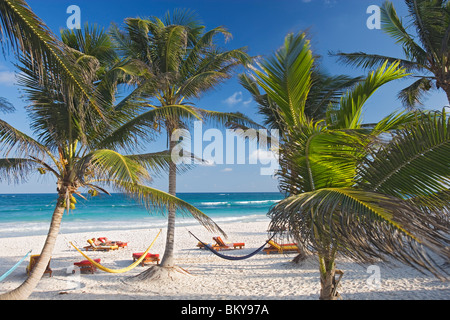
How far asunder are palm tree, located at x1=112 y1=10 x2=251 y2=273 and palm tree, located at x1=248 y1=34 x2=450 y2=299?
11.4 feet

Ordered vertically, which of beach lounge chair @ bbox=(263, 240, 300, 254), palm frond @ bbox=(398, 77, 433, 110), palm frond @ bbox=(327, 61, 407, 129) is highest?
palm frond @ bbox=(398, 77, 433, 110)

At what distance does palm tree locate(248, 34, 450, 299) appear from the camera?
5.93 feet

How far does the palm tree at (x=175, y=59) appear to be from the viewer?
21.7 feet

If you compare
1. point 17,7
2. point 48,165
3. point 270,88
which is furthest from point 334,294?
point 48,165

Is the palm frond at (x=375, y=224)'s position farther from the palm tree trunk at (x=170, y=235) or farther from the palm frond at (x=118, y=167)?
the palm tree trunk at (x=170, y=235)

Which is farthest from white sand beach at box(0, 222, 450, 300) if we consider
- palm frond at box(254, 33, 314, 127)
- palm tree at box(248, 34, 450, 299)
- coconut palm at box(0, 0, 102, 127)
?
coconut palm at box(0, 0, 102, 127)

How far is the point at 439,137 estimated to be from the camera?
83.7 inches

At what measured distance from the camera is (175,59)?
7.14m

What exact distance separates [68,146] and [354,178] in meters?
4.78

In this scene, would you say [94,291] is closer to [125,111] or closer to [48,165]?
[48,165]

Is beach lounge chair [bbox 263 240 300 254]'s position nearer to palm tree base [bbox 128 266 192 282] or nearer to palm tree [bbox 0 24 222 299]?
palm tree base [bbox 128 266 192 282]

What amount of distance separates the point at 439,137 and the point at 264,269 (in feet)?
21.7

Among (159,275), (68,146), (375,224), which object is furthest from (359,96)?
(159,275)

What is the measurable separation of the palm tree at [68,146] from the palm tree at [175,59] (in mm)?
1244
